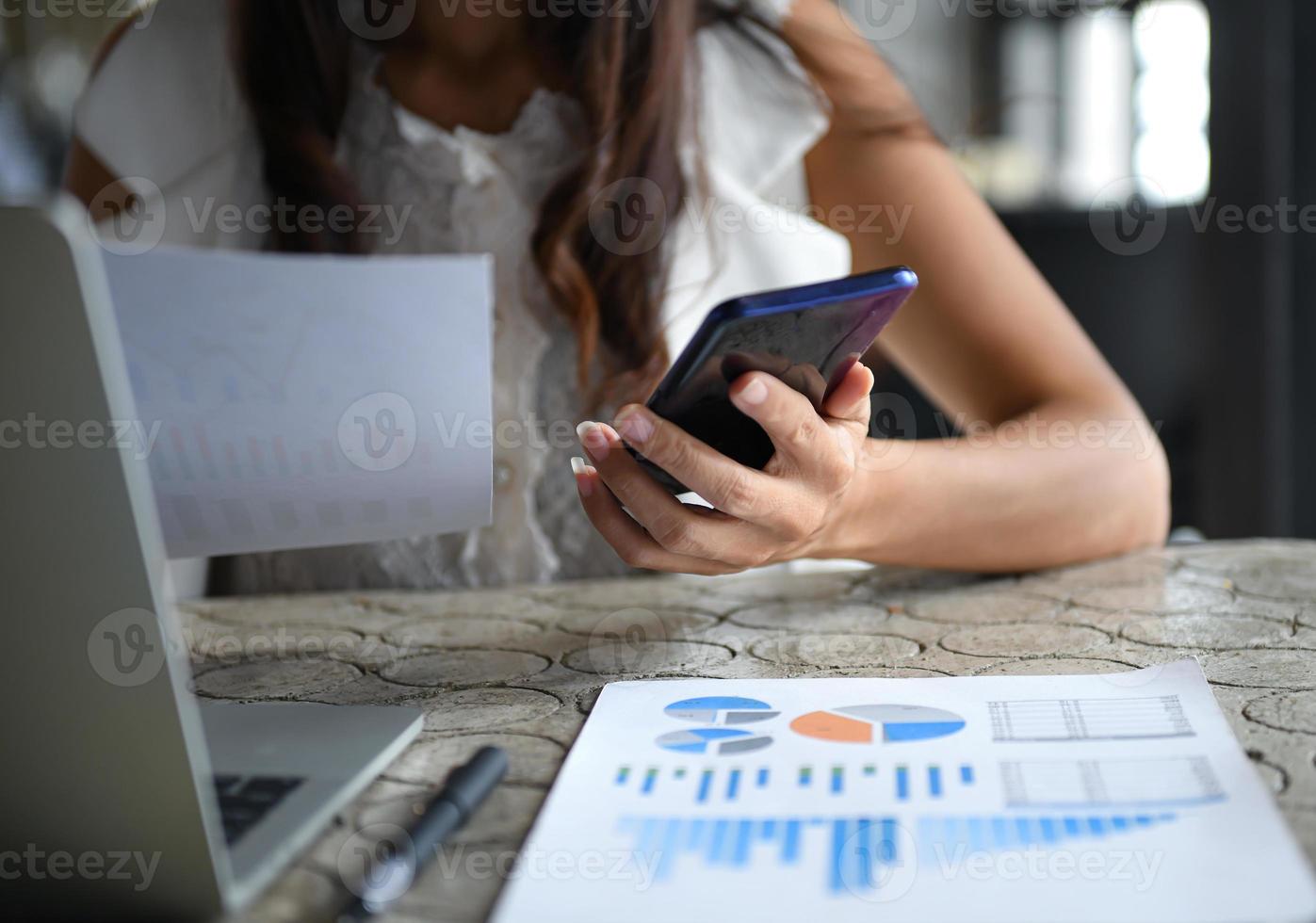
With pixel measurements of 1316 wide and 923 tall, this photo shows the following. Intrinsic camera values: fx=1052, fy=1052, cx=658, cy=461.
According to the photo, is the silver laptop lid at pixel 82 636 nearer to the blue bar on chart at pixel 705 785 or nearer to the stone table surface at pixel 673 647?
the stone table surface at pixel 673 647

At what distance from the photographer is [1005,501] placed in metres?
0.70

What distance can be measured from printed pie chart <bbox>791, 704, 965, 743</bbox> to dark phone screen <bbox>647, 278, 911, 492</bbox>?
0.14 m

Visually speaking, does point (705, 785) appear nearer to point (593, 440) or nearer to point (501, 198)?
point (593, 440)

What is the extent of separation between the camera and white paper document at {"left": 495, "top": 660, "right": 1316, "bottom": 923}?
0.29m

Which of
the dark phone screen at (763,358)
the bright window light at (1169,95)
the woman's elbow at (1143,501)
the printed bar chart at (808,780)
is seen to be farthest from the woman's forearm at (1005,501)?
the bright window light at (1169,95)

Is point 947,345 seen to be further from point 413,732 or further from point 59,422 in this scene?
point 59,422

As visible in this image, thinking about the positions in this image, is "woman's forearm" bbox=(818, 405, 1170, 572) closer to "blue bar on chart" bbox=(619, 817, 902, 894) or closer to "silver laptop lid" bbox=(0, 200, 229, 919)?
"blue bar on chart" bbox=(619, 817, 902, 894)

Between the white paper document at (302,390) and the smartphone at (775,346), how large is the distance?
11cm

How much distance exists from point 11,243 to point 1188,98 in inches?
145

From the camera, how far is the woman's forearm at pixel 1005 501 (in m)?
0.65

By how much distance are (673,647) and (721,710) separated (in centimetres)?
12

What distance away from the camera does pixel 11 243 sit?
27 centimetres

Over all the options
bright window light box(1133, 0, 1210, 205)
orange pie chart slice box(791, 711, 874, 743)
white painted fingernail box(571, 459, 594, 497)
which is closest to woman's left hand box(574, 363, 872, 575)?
white painted fingernail box(571, 459, 594, 497)

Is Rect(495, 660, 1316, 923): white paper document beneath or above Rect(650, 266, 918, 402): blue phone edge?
beneath
